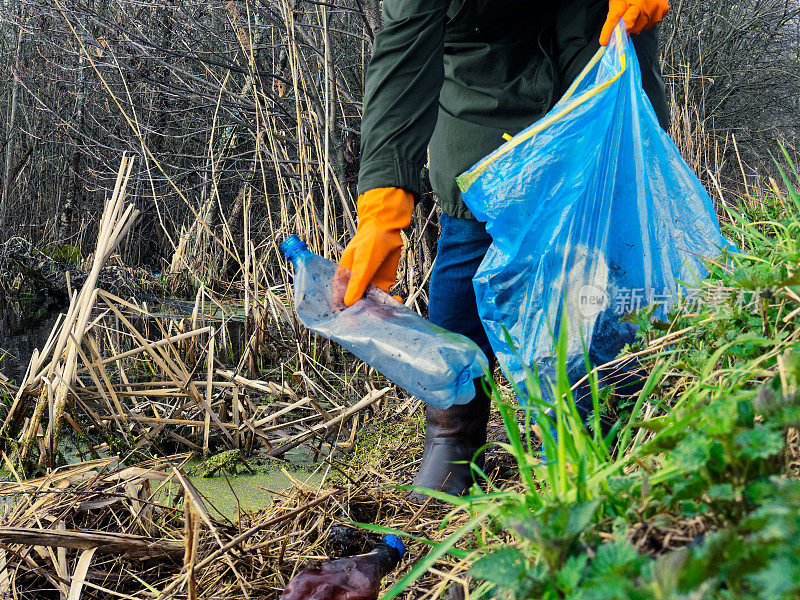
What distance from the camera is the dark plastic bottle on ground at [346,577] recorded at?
117cm

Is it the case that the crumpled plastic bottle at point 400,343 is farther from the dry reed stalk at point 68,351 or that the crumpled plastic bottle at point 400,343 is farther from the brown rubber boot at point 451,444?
the dry reed stalk at point 68,351

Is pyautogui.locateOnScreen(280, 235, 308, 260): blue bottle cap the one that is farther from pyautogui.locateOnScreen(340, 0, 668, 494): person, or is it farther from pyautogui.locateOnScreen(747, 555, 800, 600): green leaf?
pyautogui.locateOnScreen(747, 555, 800, 600): green leaf

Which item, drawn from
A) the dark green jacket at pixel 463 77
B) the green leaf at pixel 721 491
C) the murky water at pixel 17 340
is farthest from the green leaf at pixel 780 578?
the murky water at pixel 17 340

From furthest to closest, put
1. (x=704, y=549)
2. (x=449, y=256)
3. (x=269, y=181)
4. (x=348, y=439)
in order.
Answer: (x=269, y=181)
(x=348, y=439)
(x=449, y=256)
(x=704, y=549)

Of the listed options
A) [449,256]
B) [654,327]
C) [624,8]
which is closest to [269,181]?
[449,256]

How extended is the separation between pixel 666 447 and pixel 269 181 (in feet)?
16.5

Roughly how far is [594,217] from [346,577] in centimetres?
86

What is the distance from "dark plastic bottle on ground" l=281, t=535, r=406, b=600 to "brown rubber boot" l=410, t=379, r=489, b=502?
440 mm

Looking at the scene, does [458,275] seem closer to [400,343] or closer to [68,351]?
[400,343]

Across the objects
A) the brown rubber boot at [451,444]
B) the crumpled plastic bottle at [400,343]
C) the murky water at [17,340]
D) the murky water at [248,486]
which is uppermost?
the crumpled plastic bottle at [400,343]

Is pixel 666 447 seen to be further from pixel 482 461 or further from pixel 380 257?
pixel 482 461

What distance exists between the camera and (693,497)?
62 centimetres

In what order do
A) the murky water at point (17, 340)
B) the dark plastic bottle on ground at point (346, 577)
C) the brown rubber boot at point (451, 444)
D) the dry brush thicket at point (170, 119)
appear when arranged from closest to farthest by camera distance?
the dark plastic bottle on ground at point (346, 577) → the brown rubber boot at point (451, 444) → the murky water at point (17, 340) → the dry brush thicket at point (170, 119)

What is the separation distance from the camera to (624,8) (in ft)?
4.81
